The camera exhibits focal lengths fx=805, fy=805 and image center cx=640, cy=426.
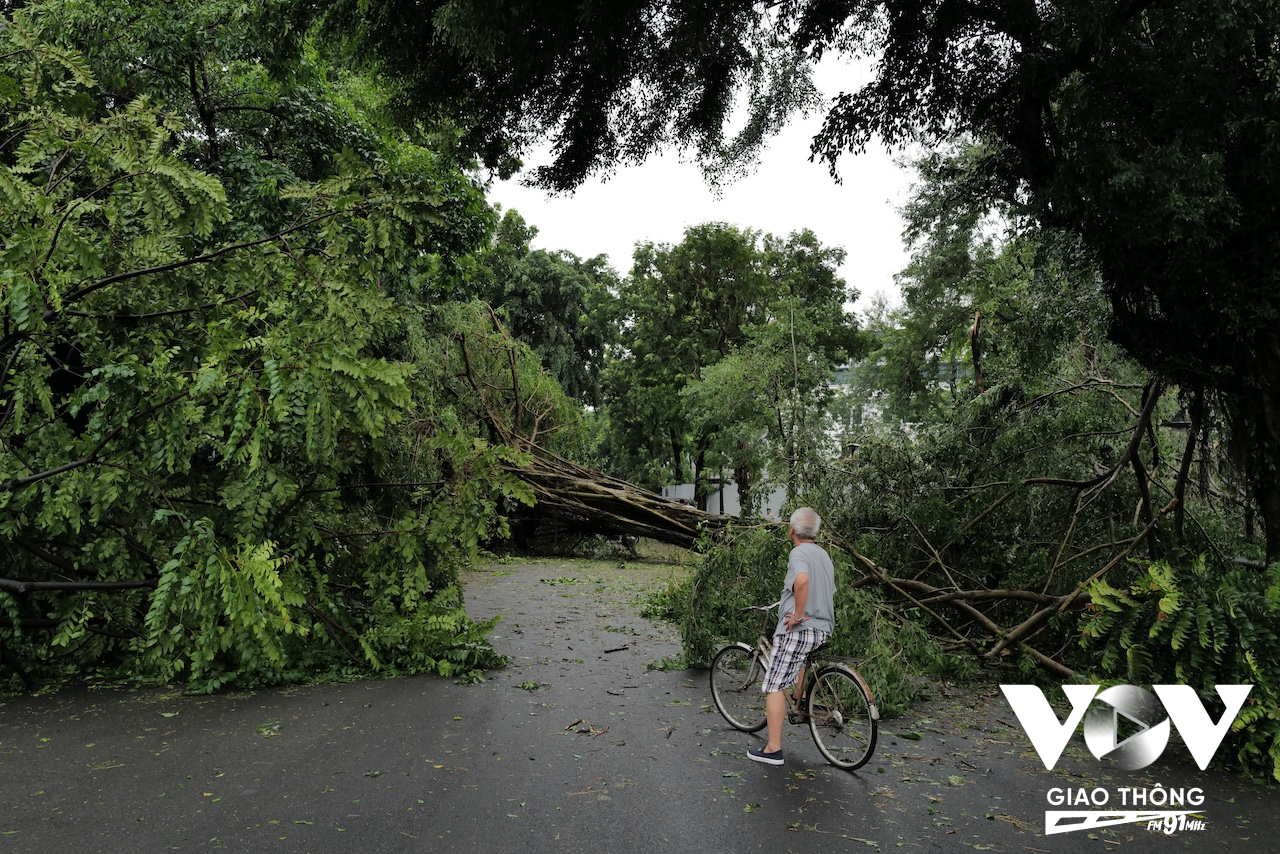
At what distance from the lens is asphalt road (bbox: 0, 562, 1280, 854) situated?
3740 millimetres

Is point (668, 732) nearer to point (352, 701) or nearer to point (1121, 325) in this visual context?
point (352, 701)

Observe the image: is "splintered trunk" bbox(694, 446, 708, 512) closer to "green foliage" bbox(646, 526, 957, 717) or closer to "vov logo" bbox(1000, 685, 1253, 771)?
"green foliage" bbox(646, 526, 957, 717)

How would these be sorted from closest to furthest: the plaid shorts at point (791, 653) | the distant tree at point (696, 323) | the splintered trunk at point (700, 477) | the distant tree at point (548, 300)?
the plaid shorts at point (791, 653) → the distant tree at point (696, 323) → the splintered trunk at point (700, 477) → the distant tree at point (548, 300)

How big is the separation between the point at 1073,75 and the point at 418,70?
5.49 meters

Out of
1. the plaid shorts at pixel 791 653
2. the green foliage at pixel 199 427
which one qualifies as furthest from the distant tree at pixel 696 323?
the plaid shorts at pixel 791 653

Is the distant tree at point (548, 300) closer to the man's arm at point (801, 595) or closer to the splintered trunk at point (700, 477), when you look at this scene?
the splintered trunk at point (700, 477)

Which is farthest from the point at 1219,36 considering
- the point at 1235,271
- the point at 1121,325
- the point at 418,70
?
the point at 418,70

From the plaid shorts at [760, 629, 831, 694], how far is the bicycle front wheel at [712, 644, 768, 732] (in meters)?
0.60

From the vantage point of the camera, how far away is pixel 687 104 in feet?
25.9

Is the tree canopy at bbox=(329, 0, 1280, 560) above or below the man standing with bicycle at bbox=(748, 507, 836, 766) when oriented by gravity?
above

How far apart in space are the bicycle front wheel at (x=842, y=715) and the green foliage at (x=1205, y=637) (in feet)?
5.59

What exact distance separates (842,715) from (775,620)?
1.53m

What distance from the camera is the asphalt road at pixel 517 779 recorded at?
3740 mm

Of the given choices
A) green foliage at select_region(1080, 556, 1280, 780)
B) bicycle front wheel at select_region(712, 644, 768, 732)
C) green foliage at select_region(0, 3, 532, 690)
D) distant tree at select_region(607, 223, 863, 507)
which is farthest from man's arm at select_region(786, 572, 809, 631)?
distant tree at select_region(607, 223, 863, 507)
